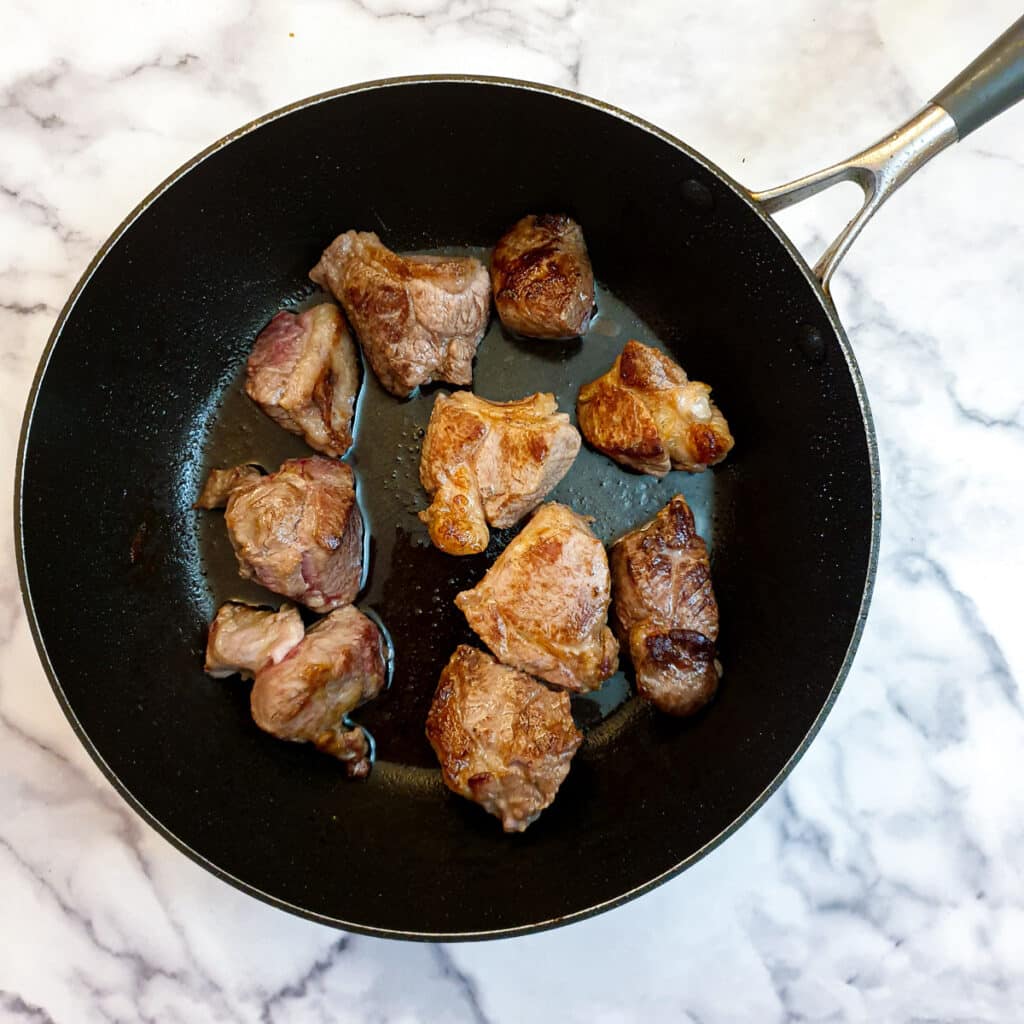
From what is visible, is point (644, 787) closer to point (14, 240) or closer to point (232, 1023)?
point (232, 1023)

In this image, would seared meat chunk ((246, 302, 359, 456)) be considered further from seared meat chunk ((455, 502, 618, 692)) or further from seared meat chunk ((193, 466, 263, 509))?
seared meat chunk ((455, 502, 618, 692))

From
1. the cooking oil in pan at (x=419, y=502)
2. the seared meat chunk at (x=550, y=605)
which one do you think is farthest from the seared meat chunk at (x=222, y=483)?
the seared meat chunk at (x=550, y=605)

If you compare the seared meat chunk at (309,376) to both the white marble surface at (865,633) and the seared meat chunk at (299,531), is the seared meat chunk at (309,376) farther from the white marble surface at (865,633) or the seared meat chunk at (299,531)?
the white marble surface at (865,633)

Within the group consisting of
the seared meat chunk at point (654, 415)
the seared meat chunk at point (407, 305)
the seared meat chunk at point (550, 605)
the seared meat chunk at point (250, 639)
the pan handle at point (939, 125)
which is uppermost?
the pan handle at point (939, 125)

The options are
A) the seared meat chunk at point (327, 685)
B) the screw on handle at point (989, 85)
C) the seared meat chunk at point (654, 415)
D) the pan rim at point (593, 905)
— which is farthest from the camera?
the seared meat chunk at point (654, 415)

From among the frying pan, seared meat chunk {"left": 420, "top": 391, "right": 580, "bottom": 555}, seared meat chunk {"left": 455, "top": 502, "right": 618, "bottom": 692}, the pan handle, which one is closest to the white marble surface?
the frying pan

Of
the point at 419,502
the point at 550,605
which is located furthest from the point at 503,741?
the point at 419,502
